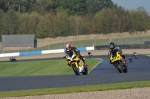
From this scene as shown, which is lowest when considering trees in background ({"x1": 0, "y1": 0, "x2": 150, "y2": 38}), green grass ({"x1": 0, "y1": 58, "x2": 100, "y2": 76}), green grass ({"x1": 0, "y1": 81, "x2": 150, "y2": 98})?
green grass ({"x1": 0, "y1": 58, "x2": 100, "y2": 76})

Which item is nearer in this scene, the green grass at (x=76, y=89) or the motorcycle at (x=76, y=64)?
the green grass at (x=76, y=89)

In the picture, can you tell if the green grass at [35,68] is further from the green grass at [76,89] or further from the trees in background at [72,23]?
the trees in background at [72,23]

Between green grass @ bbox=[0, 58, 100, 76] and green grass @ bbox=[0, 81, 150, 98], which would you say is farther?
green grass @ bbox=[0, 58, 100, 76]

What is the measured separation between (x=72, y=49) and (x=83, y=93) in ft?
26.1

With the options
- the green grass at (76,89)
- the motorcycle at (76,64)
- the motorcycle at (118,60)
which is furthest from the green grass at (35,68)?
the green grass at (76,89)

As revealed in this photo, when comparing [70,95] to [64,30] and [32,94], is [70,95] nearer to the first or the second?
[32,94]

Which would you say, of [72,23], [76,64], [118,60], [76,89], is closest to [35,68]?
[118,60]

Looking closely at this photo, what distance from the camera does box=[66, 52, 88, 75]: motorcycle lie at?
23109mm

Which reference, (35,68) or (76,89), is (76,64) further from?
(35,68)

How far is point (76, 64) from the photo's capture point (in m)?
23.7

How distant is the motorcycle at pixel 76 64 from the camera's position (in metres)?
23.1

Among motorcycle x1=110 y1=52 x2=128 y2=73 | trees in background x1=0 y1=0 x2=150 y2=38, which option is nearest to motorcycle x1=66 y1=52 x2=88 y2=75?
motorcycle x1=110 y1=52 x2=128 y2=73

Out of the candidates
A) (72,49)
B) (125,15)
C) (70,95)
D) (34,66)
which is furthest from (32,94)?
(125,15)

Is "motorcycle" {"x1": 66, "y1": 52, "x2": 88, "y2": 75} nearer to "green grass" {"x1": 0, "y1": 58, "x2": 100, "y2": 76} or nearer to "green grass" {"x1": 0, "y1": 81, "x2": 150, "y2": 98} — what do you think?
"green grass" {"x1": 0, "y1": 81, "x2": 150, "y2": 98}
